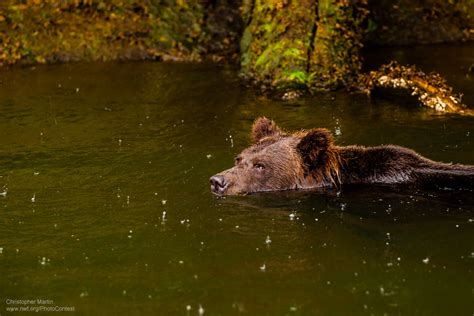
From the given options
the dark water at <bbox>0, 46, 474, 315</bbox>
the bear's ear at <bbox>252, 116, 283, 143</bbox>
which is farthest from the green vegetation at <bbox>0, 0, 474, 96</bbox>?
the bear's ear at <bbox>252, 116, 283, 143</bbox>

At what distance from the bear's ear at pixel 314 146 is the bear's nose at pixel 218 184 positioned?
111cm

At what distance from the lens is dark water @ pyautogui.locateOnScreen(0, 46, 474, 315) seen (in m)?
6.89

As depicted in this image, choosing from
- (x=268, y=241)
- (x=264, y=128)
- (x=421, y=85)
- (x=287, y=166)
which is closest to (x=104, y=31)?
(x=421, y=85)

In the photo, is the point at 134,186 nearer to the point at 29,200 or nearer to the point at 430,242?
the point at 29,200

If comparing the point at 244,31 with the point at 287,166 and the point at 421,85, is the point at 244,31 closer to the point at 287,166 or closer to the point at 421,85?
the point at 421,85

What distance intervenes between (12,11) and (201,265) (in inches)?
490

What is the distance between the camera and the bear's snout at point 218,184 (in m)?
9.86

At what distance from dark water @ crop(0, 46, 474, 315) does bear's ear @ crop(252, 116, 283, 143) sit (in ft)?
2.13

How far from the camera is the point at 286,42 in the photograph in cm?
1571

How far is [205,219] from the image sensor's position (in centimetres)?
897

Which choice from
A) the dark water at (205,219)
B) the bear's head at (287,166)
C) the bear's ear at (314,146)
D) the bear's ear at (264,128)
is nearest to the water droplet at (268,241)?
the dark water at (205,219)

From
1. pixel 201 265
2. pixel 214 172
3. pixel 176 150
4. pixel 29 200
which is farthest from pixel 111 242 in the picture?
pixel 176 150

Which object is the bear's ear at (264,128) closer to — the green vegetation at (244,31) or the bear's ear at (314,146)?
the bear's ear at (314,146)

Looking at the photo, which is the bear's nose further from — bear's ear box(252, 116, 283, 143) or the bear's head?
bear's ear box(252, 116, 283, 143)
